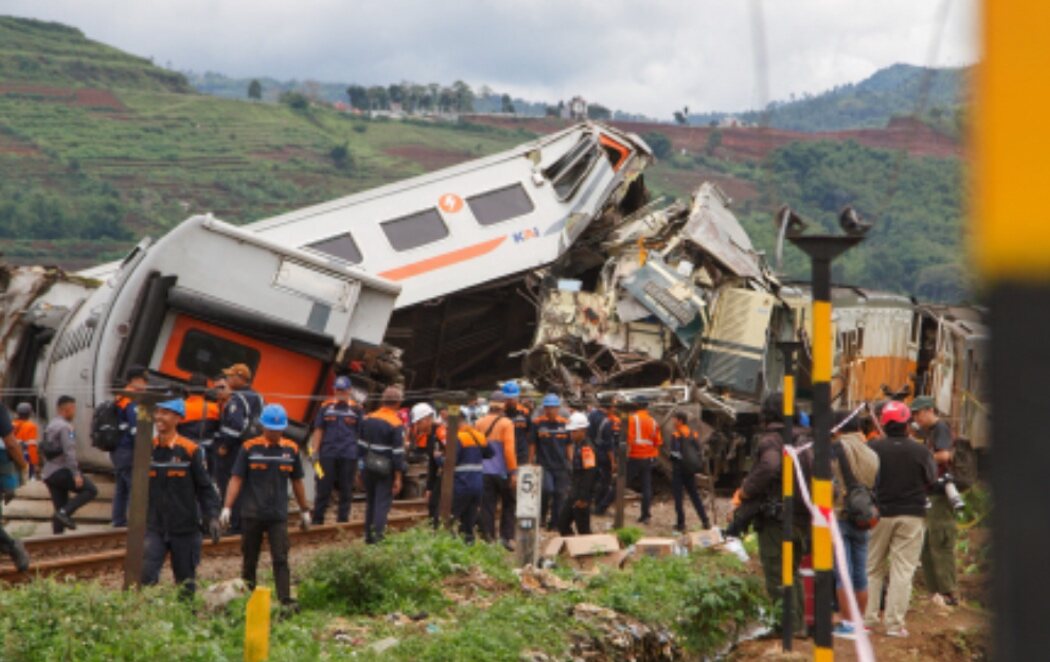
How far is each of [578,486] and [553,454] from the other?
63 centimetres

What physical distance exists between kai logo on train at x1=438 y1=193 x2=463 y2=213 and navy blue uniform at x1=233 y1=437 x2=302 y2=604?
11.6 metres

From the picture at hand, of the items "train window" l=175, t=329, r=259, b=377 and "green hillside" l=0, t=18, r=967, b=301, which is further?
"green hillside" l=0, t=18, r=967, b=301

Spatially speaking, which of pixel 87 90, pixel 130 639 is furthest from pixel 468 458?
pixel 87 90

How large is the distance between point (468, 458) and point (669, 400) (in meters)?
8.58

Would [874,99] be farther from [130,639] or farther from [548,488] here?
[548,488]

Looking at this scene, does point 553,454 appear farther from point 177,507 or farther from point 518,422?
point 177,507

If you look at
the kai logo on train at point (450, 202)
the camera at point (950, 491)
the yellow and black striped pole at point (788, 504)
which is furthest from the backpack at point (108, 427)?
the kai logo on train at point (450, 202)

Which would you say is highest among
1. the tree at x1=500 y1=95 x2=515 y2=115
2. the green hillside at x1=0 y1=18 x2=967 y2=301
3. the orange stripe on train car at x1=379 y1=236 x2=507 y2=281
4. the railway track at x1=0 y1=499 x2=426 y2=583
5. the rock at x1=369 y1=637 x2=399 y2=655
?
the tree at x1=500 y1=95 x2=515 y2=115

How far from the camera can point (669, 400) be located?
22297 millimetres

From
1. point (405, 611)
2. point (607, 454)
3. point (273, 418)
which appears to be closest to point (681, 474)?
point (607, 454)

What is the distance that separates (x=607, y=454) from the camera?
66.8 feet

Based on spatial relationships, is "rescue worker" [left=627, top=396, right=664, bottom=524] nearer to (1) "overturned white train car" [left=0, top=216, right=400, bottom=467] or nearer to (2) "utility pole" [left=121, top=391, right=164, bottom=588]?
(1) "overturned white train car" [left=0, top=216, right=400, bottom=467]

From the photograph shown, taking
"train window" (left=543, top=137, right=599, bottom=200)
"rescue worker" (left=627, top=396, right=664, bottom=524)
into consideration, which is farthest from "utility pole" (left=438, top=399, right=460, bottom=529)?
"train window" (left=543, top=137, right=599, bottom=200)

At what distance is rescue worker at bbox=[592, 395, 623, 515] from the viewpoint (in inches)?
784
